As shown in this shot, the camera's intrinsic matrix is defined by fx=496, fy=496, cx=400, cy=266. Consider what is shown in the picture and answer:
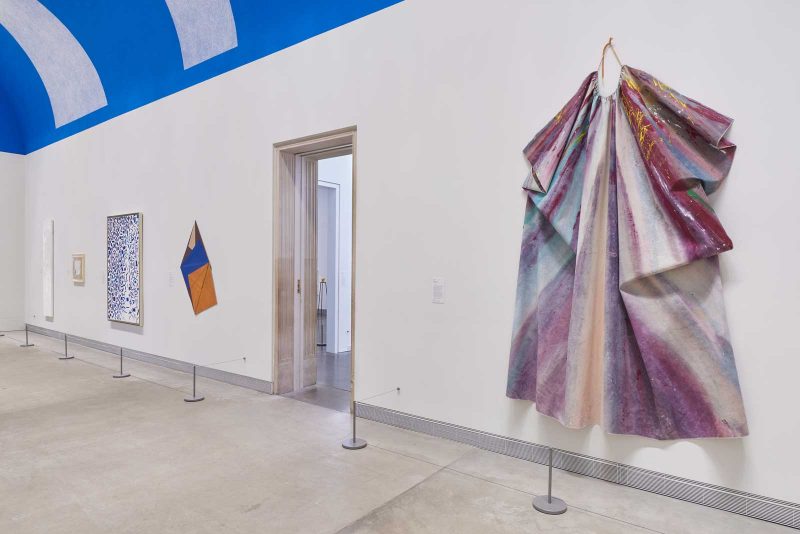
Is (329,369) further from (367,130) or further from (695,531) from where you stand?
(695,531)

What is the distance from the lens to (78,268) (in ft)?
23.3

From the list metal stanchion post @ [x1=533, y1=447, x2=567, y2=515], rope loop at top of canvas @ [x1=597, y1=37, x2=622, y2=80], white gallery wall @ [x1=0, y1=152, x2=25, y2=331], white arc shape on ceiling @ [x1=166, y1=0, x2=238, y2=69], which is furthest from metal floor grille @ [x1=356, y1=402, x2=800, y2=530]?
white gallery wall @ [x1=0, y1=152, x2=25, y2=331]

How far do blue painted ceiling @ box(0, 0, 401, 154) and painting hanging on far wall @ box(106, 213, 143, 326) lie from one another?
1418 mm

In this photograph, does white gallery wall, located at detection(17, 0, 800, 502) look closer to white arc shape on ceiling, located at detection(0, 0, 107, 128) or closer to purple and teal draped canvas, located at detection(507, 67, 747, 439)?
purple and teal draped canvas, located at detection(507, 67, 747, 439)

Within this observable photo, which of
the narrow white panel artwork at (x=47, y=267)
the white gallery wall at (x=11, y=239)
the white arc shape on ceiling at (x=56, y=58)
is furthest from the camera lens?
the white gallery wall at (x=11, y=239)

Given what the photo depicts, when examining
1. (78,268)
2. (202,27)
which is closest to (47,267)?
(78,268)

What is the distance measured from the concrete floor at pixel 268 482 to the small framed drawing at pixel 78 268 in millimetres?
3431

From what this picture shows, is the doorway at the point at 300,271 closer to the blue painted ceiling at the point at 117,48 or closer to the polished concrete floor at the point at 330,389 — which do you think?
the polished concrete floor at the point at 330,389

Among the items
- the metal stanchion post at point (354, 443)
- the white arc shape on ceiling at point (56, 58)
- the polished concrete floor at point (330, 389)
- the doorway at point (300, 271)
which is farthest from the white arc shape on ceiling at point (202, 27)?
the metal stanchion post at point (354, 443)

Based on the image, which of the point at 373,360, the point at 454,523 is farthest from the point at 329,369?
the point at 454,523

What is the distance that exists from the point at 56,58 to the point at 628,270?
7942 millimetres

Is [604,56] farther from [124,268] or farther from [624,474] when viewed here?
[124,268]

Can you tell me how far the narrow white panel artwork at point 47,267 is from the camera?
7785mm

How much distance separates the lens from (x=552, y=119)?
287 centimetres
